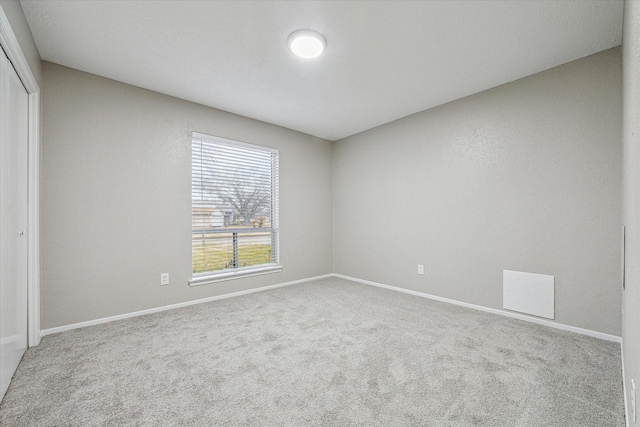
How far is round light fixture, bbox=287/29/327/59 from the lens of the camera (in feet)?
7.08

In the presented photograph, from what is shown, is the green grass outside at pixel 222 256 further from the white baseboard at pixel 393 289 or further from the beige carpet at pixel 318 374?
the beige carpet at pixel 318 374

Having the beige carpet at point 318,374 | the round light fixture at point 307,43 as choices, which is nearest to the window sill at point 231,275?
the beige carpet at point 318,374

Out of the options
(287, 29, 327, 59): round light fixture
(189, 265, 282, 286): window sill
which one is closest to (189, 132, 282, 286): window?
(189, 265, 282, 286): window sill

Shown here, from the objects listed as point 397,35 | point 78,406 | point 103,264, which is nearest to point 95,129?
point 103,264

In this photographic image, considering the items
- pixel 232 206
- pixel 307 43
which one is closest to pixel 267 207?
pixel 232 206

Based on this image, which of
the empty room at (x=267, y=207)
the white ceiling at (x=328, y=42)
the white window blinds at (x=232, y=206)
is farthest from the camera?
the white window blinds at (x=232, y=206)

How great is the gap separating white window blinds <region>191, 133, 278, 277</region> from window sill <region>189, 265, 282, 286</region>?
0.04m

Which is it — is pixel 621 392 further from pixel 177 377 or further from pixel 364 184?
pixel 364 184

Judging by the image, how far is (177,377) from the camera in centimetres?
185

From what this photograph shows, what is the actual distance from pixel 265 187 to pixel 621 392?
396 cm

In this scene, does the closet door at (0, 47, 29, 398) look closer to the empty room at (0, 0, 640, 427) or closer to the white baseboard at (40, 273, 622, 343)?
the empty room at (0, 0, 640, 427)

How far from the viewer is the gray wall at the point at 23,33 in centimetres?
168

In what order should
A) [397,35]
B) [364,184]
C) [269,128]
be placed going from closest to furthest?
[397,35] < [269,128] < [364,184]

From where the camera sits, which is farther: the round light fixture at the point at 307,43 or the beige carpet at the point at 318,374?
the round light fixture at the point at 307,43
